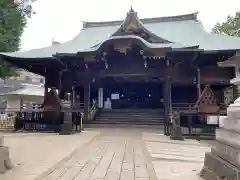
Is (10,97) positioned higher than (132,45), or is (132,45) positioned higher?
(132,45)

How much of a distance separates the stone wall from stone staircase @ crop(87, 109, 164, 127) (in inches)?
392

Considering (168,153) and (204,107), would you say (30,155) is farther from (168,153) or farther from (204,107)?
(204,107)

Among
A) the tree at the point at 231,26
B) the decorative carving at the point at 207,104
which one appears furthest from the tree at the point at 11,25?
the tree at the point at 231,26

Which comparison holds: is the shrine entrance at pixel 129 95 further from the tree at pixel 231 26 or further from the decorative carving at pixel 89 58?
the tree at pixel 231 26

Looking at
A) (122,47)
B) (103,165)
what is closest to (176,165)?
(103,165)

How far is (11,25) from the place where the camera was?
41.0 feet

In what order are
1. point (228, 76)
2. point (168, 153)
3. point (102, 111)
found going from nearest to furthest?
point (168, 153) → point (228, 76) → point (102, 111)

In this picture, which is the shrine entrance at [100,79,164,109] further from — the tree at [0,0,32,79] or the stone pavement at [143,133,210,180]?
the stone pavement at [143,133,210,180]

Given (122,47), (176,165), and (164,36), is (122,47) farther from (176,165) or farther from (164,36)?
(176,165)

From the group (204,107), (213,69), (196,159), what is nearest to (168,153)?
(196,159)

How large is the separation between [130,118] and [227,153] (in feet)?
39.6

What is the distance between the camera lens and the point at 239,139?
130 inches

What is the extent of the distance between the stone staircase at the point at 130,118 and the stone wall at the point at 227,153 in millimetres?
9953

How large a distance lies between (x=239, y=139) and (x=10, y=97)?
25.0 metres
